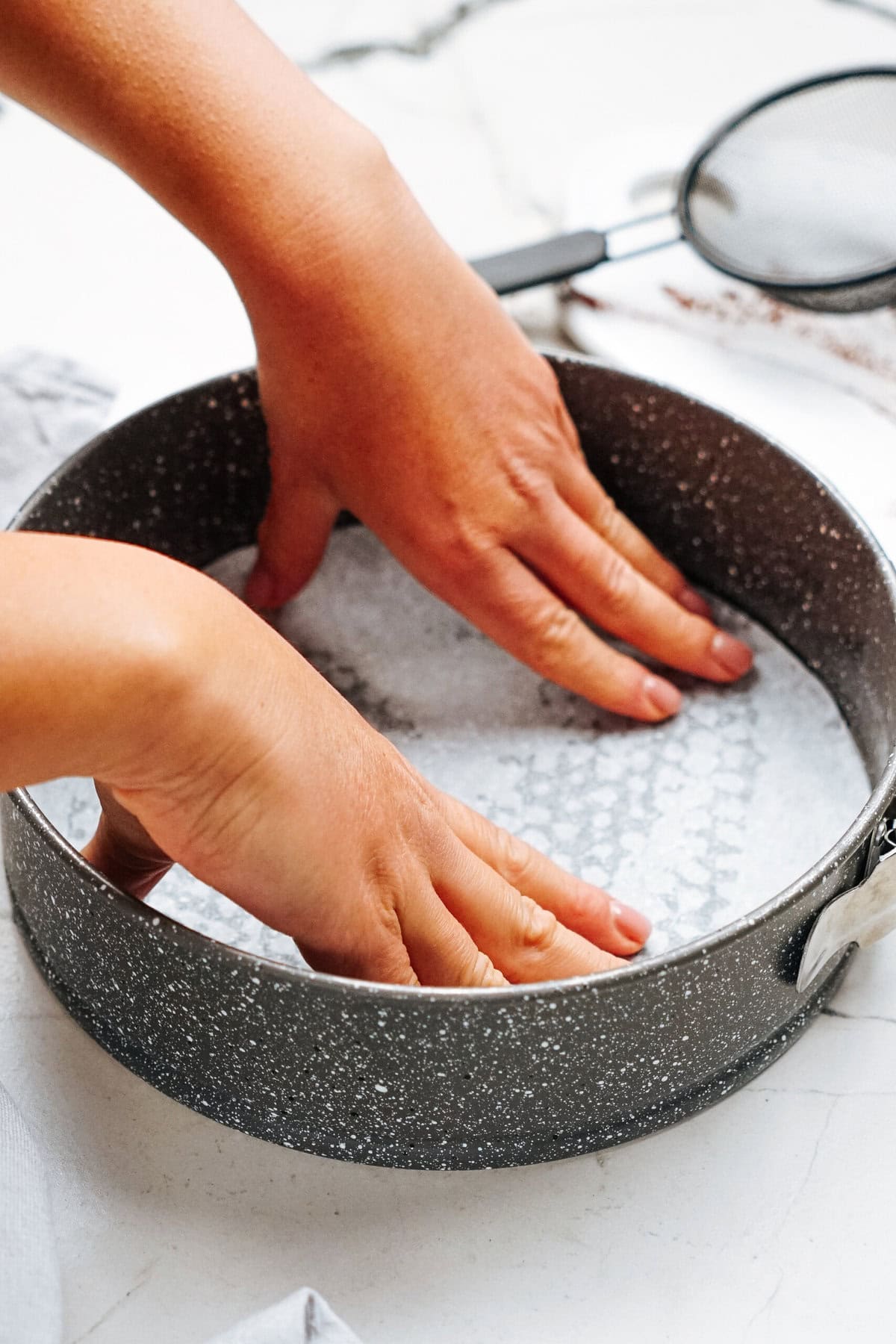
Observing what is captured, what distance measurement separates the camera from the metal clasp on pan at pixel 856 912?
0.38 meters

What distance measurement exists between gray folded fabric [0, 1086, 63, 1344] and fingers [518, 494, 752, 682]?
0.30m

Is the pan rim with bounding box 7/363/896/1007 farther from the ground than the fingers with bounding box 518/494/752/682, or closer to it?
farther from the ground

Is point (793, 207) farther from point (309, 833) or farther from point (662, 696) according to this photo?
point (309, 833)

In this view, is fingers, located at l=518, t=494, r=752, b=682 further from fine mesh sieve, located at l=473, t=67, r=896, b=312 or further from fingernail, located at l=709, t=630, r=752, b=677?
fine mesh sieve, located at l=473, t=67, r=896, b=312

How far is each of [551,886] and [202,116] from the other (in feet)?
1.01

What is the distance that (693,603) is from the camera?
590mm

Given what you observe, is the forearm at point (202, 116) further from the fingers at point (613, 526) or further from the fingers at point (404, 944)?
the fingers at point (404, 944)

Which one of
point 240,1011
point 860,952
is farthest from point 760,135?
point 240,1011

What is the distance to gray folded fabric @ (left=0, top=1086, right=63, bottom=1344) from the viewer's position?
0.35m

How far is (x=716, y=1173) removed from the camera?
0.42 metres

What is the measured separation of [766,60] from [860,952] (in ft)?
2.08

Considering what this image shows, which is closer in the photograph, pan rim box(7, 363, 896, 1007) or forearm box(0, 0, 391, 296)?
pan rim box(7, 363, 896, 1007)

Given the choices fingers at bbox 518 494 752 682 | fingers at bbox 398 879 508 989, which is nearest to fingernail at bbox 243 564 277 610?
fingers at bbox 518 494 752 682

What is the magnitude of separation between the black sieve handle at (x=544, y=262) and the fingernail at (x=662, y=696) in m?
0.22
